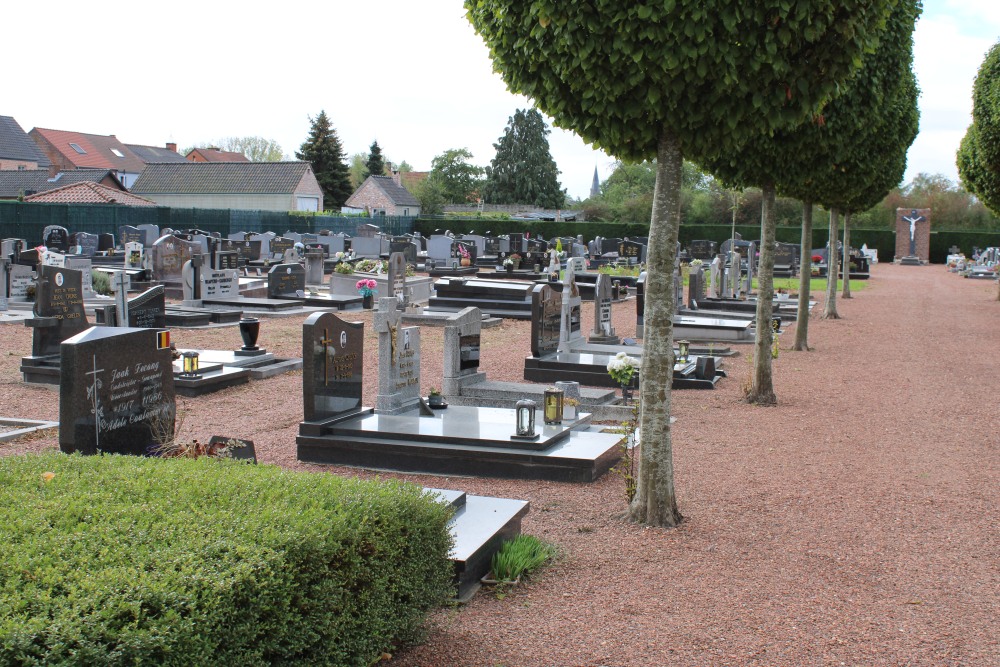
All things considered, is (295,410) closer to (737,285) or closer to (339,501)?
(339,501)

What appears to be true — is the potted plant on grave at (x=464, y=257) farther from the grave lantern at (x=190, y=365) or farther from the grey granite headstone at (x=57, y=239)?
the grave lantern at (x=190, y=365)

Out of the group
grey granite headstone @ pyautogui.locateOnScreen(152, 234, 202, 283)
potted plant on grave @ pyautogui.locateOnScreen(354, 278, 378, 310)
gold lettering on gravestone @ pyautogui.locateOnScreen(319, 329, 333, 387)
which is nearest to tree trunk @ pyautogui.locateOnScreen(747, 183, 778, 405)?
gold lettering on gravestone @ pyautogui.locateOnScreen(319, 329, 333, 387)

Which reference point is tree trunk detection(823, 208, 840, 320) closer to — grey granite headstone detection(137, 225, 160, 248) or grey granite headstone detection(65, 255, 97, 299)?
grey granite headstone detection(65, 255, 97, 299)


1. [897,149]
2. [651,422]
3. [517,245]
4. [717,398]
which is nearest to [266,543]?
[651,422]

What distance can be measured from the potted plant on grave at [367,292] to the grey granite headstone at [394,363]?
470 inches

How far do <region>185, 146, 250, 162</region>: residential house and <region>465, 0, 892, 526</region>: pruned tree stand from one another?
314ft

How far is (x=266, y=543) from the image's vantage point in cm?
371

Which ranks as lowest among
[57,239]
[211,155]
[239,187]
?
[57,239]

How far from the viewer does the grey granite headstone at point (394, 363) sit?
31.7 feet

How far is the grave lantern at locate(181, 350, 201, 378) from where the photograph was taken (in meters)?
12.1

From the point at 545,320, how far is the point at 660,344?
280 inches

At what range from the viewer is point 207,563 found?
3488 mm

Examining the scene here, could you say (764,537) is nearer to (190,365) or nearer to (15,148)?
(190,365)

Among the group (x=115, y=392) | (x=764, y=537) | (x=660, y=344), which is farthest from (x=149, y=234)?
(x=764, y=537)
